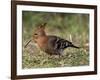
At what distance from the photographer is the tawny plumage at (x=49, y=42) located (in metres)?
2.06

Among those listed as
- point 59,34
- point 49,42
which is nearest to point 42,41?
point 49,42

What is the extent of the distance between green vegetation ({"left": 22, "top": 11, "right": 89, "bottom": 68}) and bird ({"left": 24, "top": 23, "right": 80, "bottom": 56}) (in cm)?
3

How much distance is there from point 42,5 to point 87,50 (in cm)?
67

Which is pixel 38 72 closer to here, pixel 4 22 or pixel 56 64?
pixel 56 64

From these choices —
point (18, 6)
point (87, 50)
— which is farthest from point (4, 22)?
point (87, 50)

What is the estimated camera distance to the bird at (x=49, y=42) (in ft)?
6.75

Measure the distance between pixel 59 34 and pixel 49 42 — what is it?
0.42ft

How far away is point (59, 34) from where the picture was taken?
6.94 ft

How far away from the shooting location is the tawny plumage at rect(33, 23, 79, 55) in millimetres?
2058

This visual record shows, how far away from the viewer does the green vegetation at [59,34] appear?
2008 millimetres

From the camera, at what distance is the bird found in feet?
6.75

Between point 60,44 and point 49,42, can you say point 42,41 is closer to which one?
point 49,42

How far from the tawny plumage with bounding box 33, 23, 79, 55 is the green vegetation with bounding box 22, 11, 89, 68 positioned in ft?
0.12

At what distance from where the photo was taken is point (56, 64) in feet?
6.88
